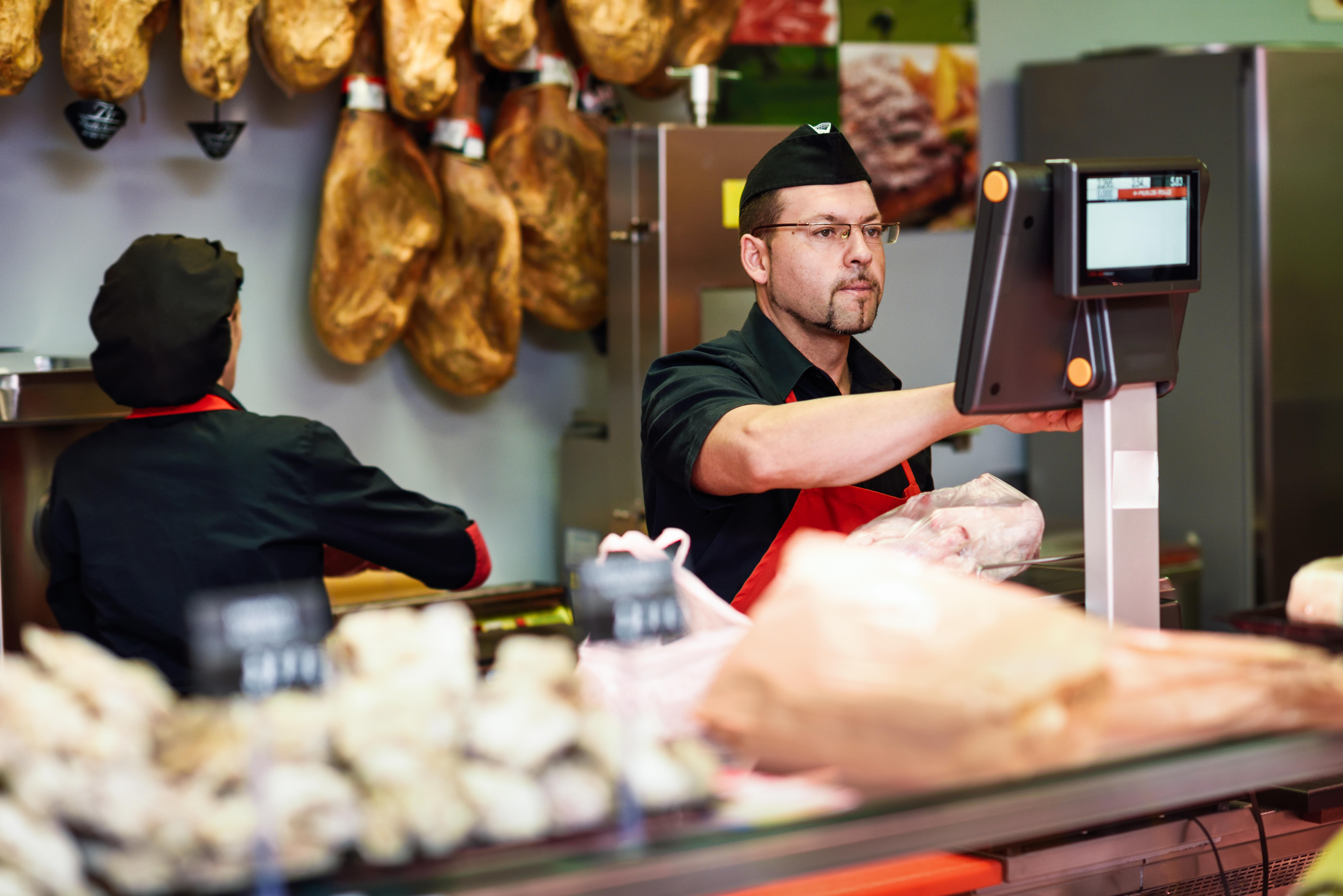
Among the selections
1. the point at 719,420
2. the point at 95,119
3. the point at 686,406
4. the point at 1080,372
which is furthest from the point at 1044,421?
the point at 95,119

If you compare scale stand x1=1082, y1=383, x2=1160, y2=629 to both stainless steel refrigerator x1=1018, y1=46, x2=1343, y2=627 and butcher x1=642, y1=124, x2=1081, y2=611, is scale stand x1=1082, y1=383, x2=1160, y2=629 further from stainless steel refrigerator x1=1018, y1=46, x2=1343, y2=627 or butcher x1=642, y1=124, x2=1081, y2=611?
stainless steel refrigerator x1=1018, y1=46, x2=1343, y2=627

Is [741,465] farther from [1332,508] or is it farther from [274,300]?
[1332,508]

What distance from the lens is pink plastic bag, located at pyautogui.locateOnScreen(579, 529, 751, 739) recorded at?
0.96 meters

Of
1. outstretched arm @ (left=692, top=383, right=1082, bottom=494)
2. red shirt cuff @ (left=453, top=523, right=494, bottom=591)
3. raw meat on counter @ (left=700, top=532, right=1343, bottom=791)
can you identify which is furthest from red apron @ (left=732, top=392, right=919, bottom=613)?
raw meat on counter @ (left=700, top=532, right=1343, bottom=791)

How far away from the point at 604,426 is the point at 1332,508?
2.11 m

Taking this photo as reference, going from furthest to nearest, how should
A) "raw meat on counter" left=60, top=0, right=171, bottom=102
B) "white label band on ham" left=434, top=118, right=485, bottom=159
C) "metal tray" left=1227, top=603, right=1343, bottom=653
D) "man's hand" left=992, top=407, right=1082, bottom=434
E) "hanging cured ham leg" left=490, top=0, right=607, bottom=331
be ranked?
"hanging cured ham leg" left=490, top=0, right=607, bottom=331 < "white label band on ham" left=434, top=118, right=485, bottom=159 < "raw meat on counter" left=60, top=0, right=171, bottom=102 < "man's hand" left=992, top=407, right=1082, bottom=434 < "metal tray" left=1227, top=603, right=1343, bottom=653

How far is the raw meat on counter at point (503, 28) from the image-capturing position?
125 inches

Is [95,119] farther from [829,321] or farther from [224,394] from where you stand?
[829,321]

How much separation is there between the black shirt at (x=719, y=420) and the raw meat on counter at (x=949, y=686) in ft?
2.82

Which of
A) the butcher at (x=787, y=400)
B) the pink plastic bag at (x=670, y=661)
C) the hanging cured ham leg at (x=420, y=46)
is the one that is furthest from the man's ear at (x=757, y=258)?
the hanging cured ham leg at (x=420, y=46)

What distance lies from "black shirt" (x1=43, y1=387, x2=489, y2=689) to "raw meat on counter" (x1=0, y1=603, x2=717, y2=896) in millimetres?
1206

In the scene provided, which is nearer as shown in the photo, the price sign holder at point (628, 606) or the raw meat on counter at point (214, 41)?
the price sign holder at point (628, 606)

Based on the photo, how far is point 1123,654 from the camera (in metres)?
1.10

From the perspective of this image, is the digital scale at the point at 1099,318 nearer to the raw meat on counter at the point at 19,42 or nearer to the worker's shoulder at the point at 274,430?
the worker's shoulder at the point at 274,430
